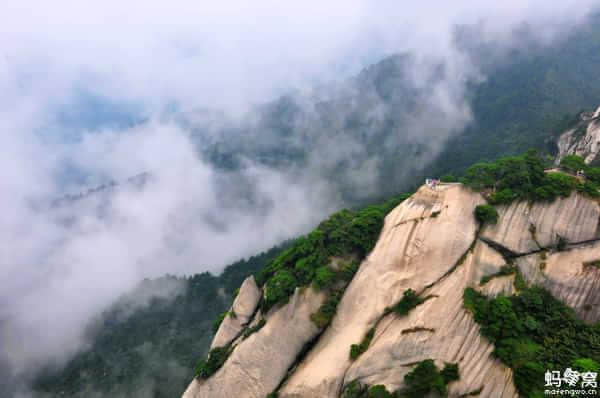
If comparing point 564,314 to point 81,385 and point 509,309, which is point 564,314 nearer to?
point 509,309

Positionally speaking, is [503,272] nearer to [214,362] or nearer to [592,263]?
[592,263]

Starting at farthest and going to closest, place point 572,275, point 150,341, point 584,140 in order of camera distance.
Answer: point 150,341, point 584,140, point 572,275

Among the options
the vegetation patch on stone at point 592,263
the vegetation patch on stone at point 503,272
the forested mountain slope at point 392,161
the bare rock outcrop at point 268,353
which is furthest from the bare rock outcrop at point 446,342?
the forested mountain slope at point 392,161

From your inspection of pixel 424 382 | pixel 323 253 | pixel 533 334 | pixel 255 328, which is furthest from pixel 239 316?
pixel 533 334

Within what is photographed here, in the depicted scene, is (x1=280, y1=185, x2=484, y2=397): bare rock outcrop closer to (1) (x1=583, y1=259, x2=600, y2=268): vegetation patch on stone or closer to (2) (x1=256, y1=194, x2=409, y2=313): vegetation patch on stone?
(2) (x1=256, y1=194, x2=409, y2=313): vegetation patch on stone

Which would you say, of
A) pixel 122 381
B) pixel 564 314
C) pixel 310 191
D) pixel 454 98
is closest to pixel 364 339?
pixel 564 314

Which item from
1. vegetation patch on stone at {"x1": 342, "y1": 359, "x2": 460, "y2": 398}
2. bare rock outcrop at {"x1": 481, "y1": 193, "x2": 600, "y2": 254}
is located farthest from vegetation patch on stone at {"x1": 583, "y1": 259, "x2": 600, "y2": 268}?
vegetation patch on stone at {"x1": 342, "y1": 359, "x2": 460, "y2": 398}
